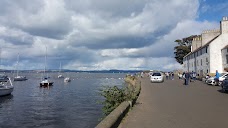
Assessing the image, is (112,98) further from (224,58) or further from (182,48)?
(182,48)

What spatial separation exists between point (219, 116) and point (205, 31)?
5226 cm

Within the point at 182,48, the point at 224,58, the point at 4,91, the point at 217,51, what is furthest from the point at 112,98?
the point at 182,48

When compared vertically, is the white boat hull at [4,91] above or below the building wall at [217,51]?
below

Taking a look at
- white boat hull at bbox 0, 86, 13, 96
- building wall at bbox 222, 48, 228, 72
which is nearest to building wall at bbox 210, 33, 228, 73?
building wall at bbox 222, 48, 228, 72

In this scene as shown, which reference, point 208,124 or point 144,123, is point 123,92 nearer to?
point 144,123

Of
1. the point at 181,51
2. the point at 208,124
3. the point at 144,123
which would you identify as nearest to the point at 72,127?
the point at 144,123

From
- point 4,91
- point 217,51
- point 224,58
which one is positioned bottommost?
point 4,91

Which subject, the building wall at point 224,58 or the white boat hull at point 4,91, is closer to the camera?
the white boat hull at point 4,91

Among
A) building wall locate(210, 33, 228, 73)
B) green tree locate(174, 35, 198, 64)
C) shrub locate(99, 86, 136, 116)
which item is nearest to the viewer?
shrub locate(99, 86, 136, 116)

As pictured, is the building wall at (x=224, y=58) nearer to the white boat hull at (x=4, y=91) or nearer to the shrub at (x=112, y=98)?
the shrub at (x=112, y=98)

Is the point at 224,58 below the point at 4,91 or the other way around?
the other way around

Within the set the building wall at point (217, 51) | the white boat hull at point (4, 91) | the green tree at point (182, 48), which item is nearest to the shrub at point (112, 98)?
the white boat hull at point (4, 91)

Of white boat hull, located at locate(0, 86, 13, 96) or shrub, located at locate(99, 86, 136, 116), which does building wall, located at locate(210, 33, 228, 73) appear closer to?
white boat hull, located at locate(0, 86, 13, 96)

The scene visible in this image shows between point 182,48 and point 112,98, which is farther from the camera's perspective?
point 182,48
